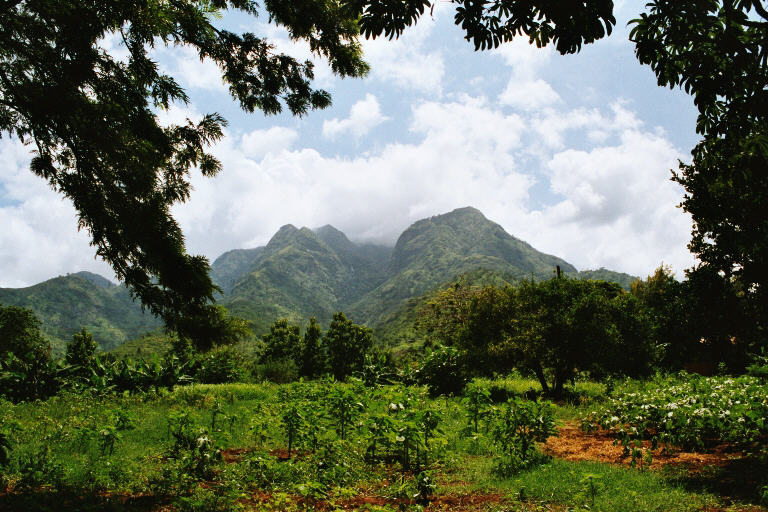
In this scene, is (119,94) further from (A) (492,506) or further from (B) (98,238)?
(A) (492,506)

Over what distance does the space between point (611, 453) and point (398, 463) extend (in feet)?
12.9

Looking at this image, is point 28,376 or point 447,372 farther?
point 447,372

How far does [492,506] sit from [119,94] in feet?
19.7

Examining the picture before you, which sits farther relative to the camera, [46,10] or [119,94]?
[119,94]

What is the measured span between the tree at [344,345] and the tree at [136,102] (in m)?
32.6

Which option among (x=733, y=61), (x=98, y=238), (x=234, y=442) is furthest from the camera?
(x=234, y=442)

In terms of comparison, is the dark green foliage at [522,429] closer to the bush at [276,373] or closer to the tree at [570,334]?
the tree at [570,334]

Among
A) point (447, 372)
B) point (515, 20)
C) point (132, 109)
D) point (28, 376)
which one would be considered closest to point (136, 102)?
point (132, 109)

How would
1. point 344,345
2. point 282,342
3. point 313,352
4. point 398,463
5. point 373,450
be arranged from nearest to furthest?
point 373,450 → point 398,463 → point 344,345 → point 313,352 → point 282,342

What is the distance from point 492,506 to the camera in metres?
4.38

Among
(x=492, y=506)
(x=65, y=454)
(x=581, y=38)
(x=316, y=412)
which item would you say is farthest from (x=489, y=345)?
(x=581, y=38)

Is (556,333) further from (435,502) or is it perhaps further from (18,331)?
(18,331)

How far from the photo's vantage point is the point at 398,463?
6250 mm

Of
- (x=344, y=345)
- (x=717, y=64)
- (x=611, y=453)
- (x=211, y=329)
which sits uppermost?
(x=717, y=64)
